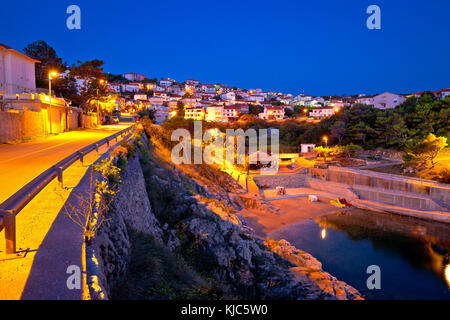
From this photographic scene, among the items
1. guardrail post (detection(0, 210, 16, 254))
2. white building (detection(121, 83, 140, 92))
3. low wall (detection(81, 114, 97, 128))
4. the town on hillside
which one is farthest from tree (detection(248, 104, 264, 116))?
guardrail post (detection(0, 210, 16, 254))

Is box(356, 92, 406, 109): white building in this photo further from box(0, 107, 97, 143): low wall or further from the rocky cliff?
box(0, 107, 97, 143): low wall

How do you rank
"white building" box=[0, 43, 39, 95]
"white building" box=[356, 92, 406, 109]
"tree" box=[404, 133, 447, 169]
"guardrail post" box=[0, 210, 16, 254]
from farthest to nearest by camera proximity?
"white building" box=[356, 92, 406, 109] → "tree" box=[404, 133, 447, 169] → "white building" box=[0, 43, 39, 95] → "guardrail post" box=[0, 210, 16, 254]

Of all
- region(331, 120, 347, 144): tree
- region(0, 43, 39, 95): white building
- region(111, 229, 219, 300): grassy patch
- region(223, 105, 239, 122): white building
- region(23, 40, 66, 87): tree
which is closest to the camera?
region(111, 229, 219, 300): grassy patch

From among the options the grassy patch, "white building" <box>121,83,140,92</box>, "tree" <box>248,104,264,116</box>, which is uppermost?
"white building" <box>121,83,140,92</box>

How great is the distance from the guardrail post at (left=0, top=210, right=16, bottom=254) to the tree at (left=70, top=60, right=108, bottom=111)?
36670mm

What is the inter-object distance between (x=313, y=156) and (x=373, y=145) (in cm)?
961

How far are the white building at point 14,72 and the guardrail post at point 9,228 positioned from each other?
96.8ft

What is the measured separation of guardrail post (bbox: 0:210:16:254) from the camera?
137 inches

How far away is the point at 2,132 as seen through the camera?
15.5 metres

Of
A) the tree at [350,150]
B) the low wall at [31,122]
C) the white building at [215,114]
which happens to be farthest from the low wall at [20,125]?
the white building at [215,114]

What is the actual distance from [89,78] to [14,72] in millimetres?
8709

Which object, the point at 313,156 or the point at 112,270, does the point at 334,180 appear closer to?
the point at 313,156

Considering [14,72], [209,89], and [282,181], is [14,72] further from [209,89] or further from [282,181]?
[209,89]
